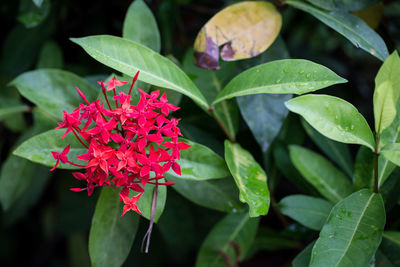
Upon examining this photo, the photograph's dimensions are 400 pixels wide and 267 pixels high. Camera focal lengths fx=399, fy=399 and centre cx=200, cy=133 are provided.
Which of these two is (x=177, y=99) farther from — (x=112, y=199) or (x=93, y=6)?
(x=93, y=6)

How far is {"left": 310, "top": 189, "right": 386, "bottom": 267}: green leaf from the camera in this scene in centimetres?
74

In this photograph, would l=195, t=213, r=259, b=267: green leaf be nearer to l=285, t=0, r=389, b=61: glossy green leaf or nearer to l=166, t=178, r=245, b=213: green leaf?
l=166, t=178, r=245, b=213: green leaf

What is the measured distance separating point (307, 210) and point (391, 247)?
7.9 inches

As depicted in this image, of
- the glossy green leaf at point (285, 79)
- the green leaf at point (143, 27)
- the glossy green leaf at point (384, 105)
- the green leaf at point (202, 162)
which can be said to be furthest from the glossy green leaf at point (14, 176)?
the glossy green leaf at point (384, 105)

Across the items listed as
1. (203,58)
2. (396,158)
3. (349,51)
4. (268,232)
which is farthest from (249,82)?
(349,51)

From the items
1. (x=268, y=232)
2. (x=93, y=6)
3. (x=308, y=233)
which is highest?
(x=93, y=6)

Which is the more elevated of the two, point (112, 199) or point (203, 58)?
point (203, 58)

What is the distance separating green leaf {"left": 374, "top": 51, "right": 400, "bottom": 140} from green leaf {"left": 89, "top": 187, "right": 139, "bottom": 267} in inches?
23.1

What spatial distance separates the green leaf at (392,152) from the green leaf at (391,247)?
0.26 m

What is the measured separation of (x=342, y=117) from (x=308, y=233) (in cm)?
42

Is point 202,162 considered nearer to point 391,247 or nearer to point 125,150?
point 125,150

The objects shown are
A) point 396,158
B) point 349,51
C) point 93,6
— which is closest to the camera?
point 396,158

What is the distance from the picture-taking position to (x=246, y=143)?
3.89 ft

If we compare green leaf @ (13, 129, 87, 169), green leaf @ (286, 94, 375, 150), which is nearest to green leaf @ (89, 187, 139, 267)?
green leaf @ (13, 129, 87, 169)
